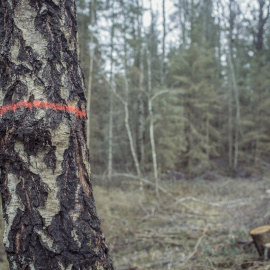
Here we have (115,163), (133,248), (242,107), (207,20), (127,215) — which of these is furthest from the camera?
(207,20)

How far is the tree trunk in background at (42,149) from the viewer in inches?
54.6

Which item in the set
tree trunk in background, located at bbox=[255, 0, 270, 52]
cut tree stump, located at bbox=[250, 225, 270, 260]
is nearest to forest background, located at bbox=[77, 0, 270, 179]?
tree trunk in background, located at bbox=[255, 0, 270, 52]

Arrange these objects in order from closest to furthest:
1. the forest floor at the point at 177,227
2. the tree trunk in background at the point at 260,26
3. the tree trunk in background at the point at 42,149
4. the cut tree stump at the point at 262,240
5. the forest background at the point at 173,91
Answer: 1. the tree trunk in background at the point at 42,149
2. the cut tree stump at the point at 262,240
3. the forest floor at the point at 177,227
4. the forest background at the point at 173,91
5. the tree trunk in background at the point at 260,26

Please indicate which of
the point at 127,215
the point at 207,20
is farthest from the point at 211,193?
the point at 207,20

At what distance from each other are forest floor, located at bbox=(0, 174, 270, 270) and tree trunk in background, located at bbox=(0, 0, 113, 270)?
88cm

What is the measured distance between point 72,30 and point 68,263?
1268mm

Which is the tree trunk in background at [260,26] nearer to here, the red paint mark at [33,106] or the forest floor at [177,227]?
the forest floor at [177,227]

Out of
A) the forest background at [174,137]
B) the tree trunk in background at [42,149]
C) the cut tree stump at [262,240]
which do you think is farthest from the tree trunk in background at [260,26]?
the tree trunk in background at [42,149]

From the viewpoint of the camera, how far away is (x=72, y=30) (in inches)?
62.9

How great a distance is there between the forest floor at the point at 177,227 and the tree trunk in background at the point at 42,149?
34.6 inches

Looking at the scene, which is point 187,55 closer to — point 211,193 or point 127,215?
point 211,193

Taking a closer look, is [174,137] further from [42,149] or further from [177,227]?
[42,149]

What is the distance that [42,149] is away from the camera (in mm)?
1431

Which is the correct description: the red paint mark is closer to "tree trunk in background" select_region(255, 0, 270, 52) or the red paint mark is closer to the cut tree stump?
the cut tree stump
